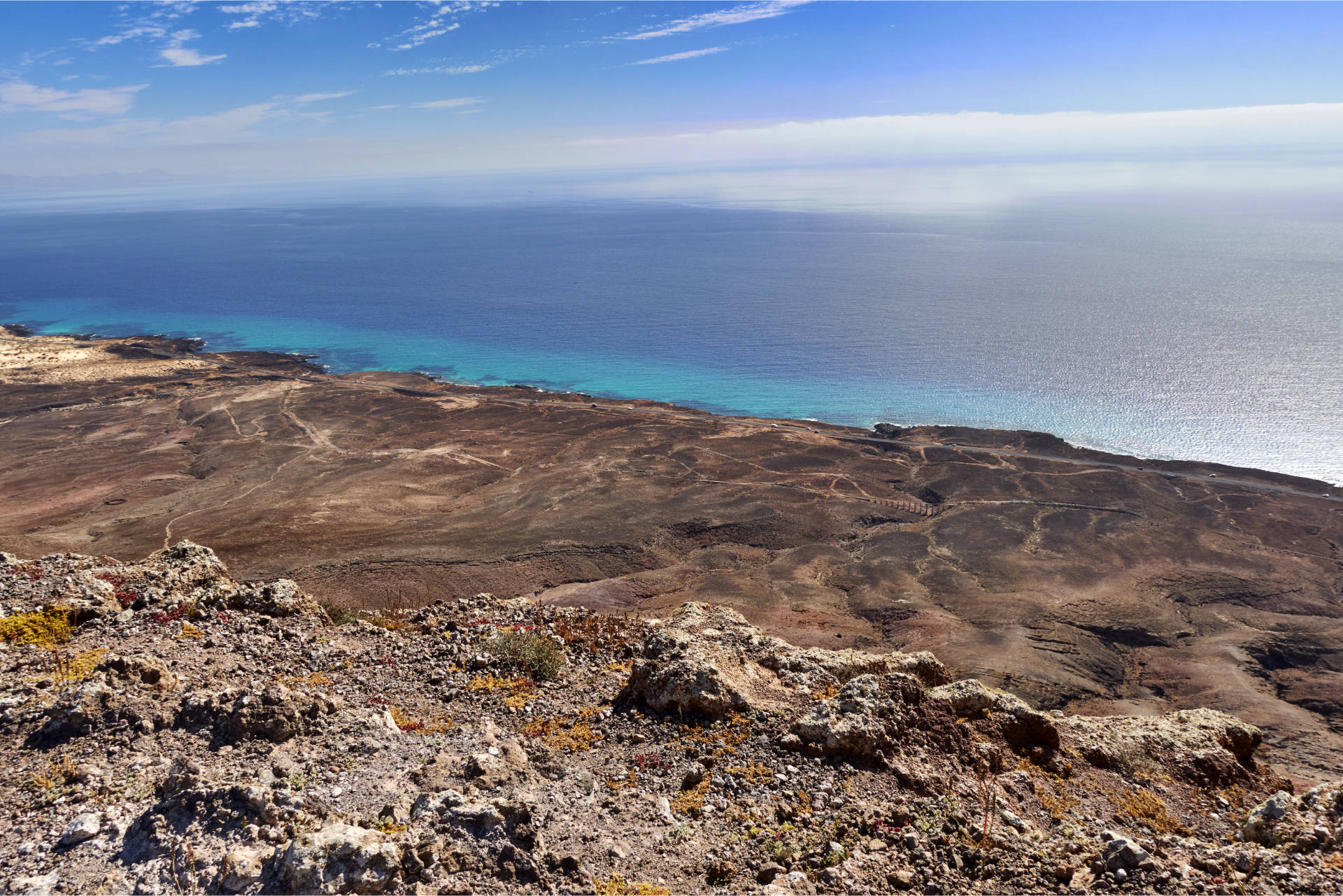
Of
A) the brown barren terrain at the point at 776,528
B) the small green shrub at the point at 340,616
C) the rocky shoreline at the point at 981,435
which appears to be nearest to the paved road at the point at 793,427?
the brown barren terrain at the point at 776,528

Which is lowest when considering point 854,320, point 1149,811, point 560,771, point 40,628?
point 1149,811

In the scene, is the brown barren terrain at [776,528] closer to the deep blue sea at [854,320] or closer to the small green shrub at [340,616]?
the small green shrub at [340,616]

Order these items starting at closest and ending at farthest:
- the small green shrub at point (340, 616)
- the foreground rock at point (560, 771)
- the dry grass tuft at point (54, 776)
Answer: the foreground rock at point (560, 771)
the dry grass tuft at point (54, 776)
the small green shrub at point (340, 616)

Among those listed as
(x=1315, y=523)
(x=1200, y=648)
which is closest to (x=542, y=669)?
(x=1200, y=648)

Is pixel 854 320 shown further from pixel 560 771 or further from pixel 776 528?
pixel 560 771

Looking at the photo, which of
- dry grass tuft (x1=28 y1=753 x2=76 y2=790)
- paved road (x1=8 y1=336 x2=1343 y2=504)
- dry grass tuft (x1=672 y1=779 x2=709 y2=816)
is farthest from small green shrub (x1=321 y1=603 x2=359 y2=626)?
paved road (x1=8 y1=336 x2=1343 y2=504)

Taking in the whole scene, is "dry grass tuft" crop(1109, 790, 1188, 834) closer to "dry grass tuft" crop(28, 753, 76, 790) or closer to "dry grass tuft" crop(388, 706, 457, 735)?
"dry grass tuft" crop(388, 706, 457, 735)

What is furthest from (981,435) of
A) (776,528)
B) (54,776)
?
(54,776)
